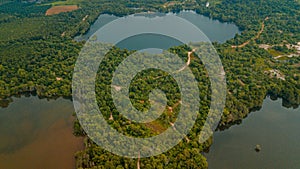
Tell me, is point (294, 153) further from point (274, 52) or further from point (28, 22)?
point (28, 22)

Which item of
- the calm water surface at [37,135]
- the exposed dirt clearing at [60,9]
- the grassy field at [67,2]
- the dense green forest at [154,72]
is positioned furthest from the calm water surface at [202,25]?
the calm water surface at [37,135]

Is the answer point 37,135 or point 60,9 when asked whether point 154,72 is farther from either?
point 60,9

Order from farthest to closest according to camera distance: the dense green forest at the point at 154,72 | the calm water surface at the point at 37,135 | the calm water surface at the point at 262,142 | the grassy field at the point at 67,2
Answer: the grassy field at the point at 67,2 → the dense green forest at the point at 154,72 → the calm water surface at the point at 37,135 → the calm water surface at the point at 262,142

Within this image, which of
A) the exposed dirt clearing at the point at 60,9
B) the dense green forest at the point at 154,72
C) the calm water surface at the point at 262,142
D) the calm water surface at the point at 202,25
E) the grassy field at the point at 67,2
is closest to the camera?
the calm water surface at the point at 262,142

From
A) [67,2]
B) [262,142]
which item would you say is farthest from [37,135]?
[67,2]

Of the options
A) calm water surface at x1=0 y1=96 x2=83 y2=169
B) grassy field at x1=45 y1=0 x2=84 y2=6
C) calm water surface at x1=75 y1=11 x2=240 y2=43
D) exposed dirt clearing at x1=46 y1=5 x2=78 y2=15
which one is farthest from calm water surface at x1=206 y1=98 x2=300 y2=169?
grassy field at x1=45 y1=0 x2=84 y2=6

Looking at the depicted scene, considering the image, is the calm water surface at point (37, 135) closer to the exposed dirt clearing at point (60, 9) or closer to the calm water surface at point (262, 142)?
the calm water surface at point (262, 142)

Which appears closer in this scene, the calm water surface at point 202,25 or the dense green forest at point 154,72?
the dense green forest at point 154,72
